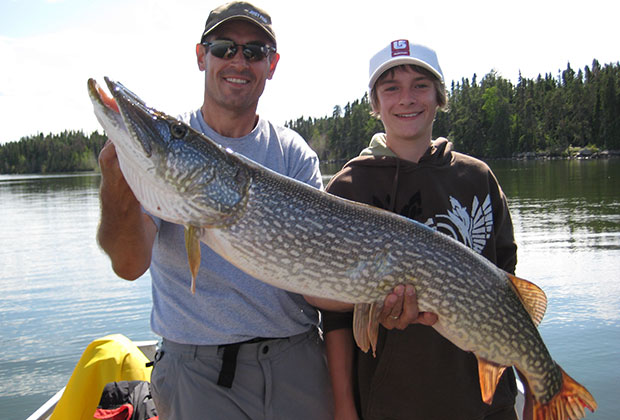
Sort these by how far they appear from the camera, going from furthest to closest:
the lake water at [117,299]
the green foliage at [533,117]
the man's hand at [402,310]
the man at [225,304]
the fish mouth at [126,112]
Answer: the green foliage at [533,117]
the lake water at [117,299]
the man at [225,304]
the man's hand at [402,310]
the fish mouth at [126,112]

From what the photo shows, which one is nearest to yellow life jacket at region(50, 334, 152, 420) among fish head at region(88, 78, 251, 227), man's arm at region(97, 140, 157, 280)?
man's arm at region(97, 140, 157, 280)

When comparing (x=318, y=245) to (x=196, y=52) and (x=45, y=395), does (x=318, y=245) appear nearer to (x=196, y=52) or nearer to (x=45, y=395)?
(x=196, y=52)

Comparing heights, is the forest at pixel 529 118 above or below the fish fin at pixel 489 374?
above

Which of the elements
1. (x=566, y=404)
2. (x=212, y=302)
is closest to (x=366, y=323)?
(x=212, y=302)

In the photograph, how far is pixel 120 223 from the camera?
96.2 inches

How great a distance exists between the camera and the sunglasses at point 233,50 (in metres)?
2.87

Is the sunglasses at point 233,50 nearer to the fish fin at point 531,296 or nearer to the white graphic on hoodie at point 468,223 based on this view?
the white graphic on hoodie at point 468,223

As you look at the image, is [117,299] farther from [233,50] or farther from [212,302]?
[233,50]

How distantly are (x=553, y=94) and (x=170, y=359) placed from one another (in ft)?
315

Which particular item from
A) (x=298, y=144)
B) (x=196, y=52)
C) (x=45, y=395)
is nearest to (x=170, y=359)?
(x=298, y=144)

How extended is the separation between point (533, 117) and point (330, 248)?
92609 millimetres

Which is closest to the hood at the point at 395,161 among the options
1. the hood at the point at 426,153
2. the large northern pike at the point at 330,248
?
the hood at the point at 426,153

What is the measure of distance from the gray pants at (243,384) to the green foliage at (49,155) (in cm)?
12005

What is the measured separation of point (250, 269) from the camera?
2.34 meters
